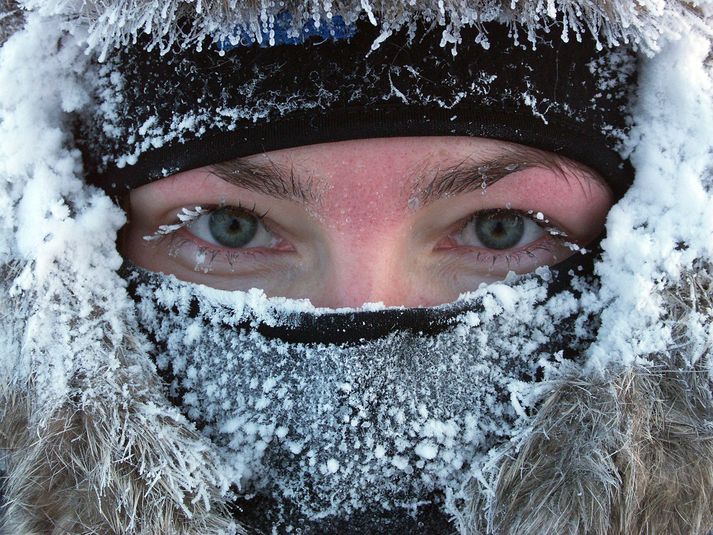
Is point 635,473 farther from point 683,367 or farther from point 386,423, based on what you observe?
point 386,423

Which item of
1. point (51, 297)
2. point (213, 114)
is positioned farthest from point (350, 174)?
point (51, 297)

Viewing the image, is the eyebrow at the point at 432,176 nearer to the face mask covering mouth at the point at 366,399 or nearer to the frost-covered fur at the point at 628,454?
the face mask covering mouth at the point at 366,399

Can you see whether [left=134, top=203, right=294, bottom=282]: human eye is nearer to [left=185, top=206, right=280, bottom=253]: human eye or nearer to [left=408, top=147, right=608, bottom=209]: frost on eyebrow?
[left=185, top=206, right=280, bottom=253]: human eye

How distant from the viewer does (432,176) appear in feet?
3.72

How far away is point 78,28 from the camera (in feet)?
3.85

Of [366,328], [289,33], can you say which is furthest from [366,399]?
[289,33]

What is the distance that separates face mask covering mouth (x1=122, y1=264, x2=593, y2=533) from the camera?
1.11 m

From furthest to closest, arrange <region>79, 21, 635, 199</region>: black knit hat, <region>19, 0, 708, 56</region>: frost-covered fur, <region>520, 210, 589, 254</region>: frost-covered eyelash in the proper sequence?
<region>520, 210, 589, 254</region>: frost-covered eyelash, <region>79, 21, 635, 199</region>: black knit hat, <region>19, 0, 708, 56</region>: frost-covered fur

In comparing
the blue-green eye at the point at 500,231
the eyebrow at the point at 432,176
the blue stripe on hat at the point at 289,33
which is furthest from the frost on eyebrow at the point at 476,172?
the blue stripe on hat at the point at 289,33

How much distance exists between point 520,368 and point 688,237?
1.09 feet

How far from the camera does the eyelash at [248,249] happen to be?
48.2 inches

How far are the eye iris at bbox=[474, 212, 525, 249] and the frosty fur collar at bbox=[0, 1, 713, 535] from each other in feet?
0.54

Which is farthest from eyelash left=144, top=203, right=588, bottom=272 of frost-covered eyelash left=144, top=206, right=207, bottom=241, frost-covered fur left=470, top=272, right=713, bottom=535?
frost-covered fur left=470, top=272, right=713, bottom=535

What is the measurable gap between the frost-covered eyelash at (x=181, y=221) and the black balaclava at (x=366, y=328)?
92mm
